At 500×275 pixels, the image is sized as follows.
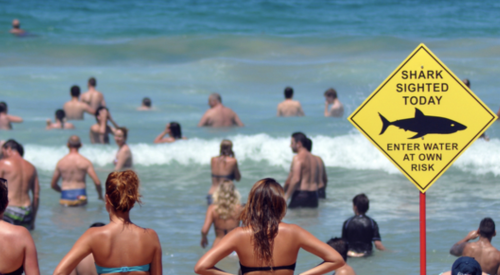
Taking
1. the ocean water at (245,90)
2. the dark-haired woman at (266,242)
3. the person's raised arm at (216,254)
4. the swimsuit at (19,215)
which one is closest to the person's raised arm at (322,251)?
the dark-haired woman at (266,242)

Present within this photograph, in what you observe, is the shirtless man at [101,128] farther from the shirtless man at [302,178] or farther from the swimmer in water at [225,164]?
the shirtless man at [302,178]

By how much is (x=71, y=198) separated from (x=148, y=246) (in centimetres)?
717

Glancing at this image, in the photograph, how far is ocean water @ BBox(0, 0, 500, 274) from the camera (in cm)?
938

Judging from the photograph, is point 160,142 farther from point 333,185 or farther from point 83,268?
point 83,268

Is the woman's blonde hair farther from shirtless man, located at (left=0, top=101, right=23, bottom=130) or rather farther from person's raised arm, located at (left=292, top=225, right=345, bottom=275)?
shirtless man, located at (left=0, top=101, right=23, bottom=130)

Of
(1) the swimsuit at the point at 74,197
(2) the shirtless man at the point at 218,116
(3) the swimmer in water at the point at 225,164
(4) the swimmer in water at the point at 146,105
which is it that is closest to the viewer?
(3) the swimmer in water at the point at 225,164

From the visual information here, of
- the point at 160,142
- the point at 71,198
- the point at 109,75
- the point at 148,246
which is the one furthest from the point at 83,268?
the point at 109,75

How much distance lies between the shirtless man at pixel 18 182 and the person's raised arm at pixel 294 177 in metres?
3.68

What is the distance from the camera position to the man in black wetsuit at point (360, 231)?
7.54 meters

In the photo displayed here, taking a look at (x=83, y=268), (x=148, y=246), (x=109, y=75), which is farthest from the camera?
(x=109, y=75)

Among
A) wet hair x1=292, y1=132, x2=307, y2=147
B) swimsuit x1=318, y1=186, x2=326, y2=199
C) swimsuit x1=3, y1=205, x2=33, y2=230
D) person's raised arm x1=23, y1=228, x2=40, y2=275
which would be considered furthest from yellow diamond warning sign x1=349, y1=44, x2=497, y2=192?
swimsuit x1=318, y1=186, x2=326, y2=199

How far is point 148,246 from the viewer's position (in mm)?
3418

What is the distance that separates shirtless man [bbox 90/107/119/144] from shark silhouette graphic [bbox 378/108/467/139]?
10079 millimetres

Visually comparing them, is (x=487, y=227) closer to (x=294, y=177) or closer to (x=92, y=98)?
(x=294, y=177)
